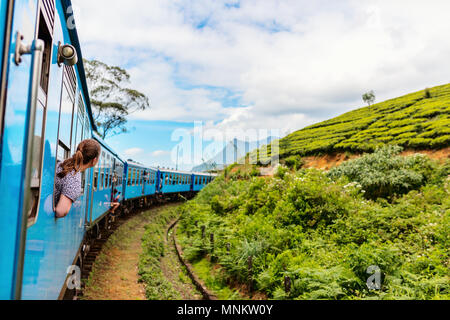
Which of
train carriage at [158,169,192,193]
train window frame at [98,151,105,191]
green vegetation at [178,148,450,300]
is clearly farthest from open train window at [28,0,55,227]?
train carriage at [158,169,192,193]

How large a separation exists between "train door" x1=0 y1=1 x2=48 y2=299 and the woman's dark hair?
1.19 metres

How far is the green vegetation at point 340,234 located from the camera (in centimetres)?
577

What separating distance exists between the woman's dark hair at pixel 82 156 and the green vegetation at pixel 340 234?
4280mm

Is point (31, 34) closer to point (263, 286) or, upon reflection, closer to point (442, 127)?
point (263, 286)

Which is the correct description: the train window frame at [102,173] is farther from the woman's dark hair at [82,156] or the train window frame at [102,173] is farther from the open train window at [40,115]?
the open train window at [40,115]

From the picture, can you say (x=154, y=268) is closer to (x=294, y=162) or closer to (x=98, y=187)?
(x=98, y=187)

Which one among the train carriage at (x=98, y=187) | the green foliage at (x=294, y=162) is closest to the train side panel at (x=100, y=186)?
the train carriage at (x=98, y=187)

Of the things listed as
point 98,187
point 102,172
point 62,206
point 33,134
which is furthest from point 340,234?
point 33,134

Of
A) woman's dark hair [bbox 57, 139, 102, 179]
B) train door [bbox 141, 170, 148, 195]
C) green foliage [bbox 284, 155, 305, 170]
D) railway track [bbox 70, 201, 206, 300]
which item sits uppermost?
green foliage [bbox 284, 155, 305, 170]

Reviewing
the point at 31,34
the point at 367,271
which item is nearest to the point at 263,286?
the point at 367,271

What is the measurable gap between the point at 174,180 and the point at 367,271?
21378 millimetres

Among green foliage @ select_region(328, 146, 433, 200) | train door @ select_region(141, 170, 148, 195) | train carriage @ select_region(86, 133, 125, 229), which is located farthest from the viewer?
train door @ select_region(141, 170, 148, 195)

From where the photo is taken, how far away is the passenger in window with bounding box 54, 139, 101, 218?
111 inches

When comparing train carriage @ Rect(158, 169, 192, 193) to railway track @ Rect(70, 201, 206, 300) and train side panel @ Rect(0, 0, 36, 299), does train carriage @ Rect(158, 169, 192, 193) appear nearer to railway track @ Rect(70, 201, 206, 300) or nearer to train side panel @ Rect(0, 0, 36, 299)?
railway track @ Rect(70, 201, 206, 300)
